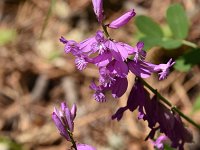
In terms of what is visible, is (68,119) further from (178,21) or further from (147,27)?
(178,21)

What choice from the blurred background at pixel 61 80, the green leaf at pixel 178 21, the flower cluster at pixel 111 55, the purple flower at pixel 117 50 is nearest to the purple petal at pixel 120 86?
the flower cluster at pixel 111 55

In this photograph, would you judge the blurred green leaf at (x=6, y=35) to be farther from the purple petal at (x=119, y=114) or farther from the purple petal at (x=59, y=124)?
the purple petal at (x=59, y=124)

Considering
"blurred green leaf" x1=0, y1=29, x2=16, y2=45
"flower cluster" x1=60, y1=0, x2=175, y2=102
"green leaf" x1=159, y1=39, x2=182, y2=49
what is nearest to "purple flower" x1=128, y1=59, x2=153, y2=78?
"flower cluster" x1=60, y1=0, x2=175, y2=102

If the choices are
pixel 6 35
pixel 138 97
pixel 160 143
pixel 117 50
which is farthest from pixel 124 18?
pixel 6 35

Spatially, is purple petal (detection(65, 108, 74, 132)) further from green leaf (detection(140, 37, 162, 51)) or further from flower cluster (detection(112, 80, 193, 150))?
green leaf (detection(140, 37, 162, 51))

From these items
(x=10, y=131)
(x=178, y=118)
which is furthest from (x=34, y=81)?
(x=178, y=118)

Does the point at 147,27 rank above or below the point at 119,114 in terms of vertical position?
above

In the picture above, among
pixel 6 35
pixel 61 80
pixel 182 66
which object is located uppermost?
pixel 6 35
